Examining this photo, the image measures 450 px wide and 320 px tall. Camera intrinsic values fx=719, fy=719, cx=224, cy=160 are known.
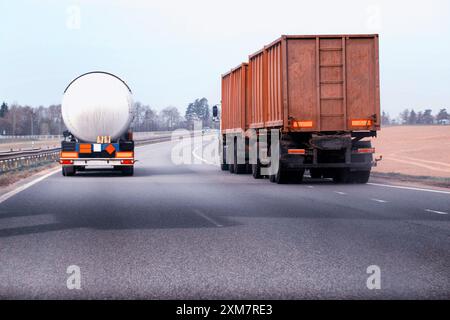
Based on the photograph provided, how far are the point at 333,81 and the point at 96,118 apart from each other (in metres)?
8.56

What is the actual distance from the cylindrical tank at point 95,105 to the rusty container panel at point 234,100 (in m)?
3.97

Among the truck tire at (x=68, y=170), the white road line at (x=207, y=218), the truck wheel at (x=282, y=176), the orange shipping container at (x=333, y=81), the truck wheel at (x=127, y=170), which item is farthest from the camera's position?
the truck wheel at (x=127, y=170)

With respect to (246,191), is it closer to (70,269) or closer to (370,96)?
(370,96)

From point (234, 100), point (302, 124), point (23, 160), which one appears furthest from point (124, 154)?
point (23, 160)

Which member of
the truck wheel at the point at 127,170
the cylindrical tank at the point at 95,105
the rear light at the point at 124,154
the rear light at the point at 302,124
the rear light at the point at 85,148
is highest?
the cylindrical tank at the point at 95,105

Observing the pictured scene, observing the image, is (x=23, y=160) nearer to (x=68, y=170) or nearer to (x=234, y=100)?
(x=68, y=170)

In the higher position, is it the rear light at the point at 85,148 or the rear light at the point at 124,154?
the rear light at the point at 85,148

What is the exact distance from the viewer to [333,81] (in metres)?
19.8

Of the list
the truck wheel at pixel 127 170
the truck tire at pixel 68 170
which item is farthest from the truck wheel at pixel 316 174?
the truck tire at pixel 68 170

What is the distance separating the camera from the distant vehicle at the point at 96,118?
79.0 ft

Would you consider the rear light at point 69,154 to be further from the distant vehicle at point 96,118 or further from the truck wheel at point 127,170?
the truck wheel at point 127,170

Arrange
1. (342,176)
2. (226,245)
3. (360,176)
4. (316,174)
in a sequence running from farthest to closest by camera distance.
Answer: (316,174)
(342,176)
(360,176)
(226,245)

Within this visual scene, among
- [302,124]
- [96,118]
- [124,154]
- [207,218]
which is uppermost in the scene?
[96,118]

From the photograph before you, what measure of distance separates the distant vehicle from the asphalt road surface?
7630 mm
